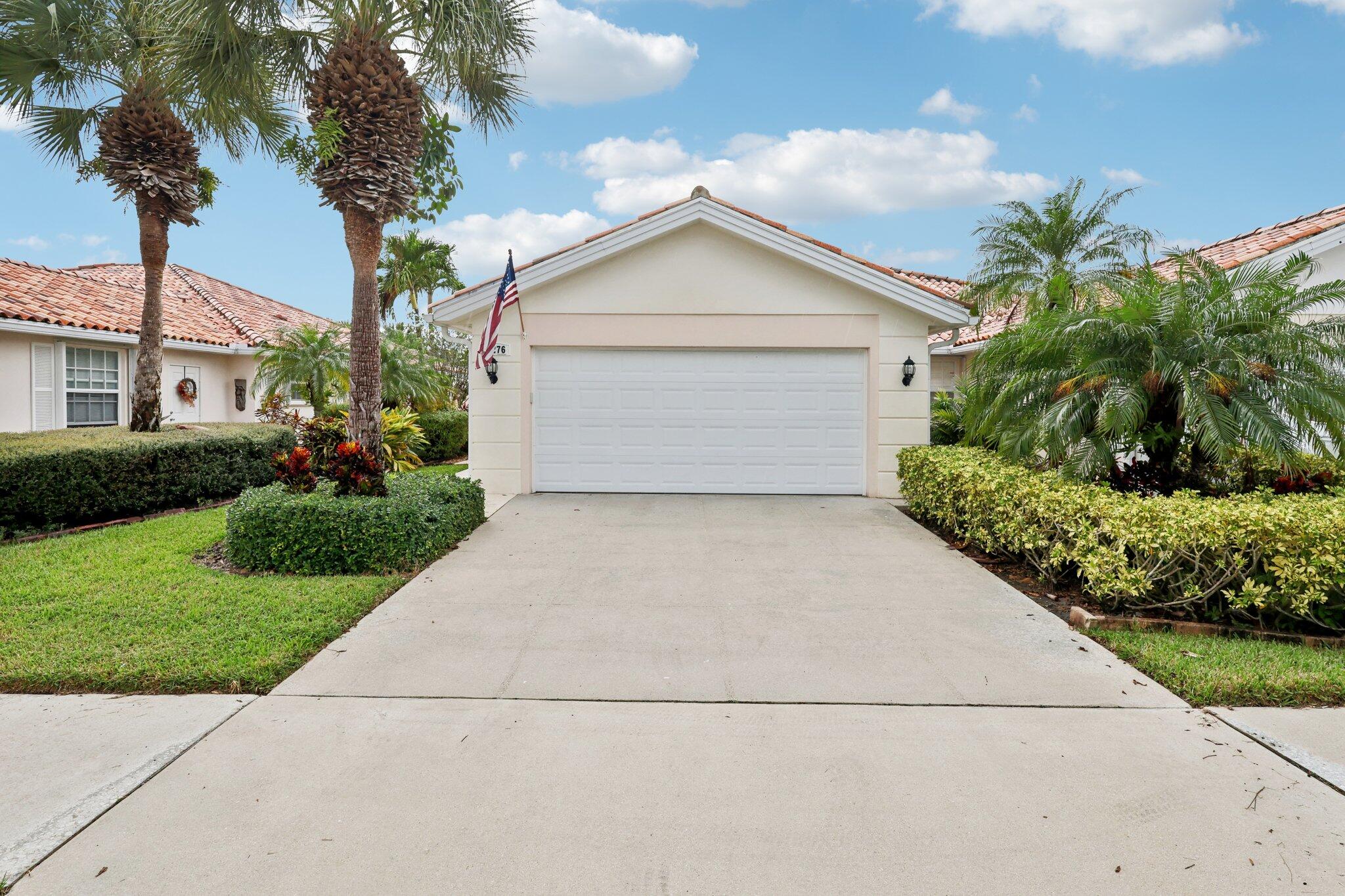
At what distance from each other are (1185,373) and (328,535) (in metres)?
7.50

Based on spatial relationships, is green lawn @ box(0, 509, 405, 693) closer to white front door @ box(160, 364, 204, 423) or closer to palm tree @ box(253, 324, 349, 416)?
palm tree @ box(253, 324, 349, 416)

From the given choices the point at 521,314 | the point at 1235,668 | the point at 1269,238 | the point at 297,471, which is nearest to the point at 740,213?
the point at 521,314

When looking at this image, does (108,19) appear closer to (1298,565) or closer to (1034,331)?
(1034,331)

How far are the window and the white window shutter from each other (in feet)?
1.08

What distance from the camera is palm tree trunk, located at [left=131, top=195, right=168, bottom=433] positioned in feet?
38.8

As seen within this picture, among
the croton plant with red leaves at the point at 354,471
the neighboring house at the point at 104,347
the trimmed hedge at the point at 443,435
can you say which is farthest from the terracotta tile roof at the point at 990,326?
the neighboring house at the point at 104,347

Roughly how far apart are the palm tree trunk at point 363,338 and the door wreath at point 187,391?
35.1 ft

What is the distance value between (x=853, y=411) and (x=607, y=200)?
34.7 feet

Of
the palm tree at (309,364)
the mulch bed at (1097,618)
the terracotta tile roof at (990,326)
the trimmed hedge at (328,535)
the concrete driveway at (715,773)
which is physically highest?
the terracotta tile roof at (990,326)

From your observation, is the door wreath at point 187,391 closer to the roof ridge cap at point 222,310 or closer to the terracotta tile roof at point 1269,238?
the roof ridge cap at point 222,310

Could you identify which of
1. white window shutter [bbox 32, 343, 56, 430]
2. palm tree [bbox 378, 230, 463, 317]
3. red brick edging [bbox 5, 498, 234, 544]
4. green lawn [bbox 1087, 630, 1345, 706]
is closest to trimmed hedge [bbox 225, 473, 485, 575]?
red brick edging [bbox 5, 498, 234, 544]

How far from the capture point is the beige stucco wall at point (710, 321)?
455 inches

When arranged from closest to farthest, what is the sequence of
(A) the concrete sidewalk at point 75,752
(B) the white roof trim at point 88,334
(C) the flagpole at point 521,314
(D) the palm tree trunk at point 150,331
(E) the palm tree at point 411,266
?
1. (A) the concrete sidewalk at point 75,752
2. (C) the flagpole at point 521,314
3. (D) the palm tree trunk at point 150,331
4. (B) the white roof trim at point 88,334
5. (E) the palm tree at point 411,266

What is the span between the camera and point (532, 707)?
162 inches
